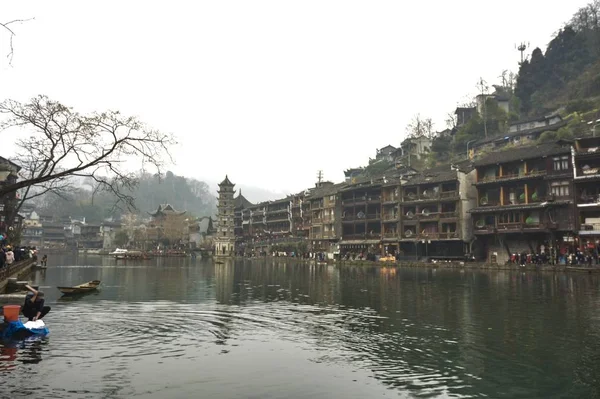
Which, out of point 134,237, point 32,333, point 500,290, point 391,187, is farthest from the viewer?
point 134,237

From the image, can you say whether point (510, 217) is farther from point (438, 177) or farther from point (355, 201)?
point (355, 201)

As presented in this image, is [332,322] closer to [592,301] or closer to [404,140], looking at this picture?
[592,301]

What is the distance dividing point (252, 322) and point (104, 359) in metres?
8.10

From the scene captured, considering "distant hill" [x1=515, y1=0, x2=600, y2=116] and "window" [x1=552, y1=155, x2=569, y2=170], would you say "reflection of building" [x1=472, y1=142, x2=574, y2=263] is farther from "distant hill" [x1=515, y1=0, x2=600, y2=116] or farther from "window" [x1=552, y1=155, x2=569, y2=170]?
"distant hill" [x1=515, y1=0, x2=600, y2=116]

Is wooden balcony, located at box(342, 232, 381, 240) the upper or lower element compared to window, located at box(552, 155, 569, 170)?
lower

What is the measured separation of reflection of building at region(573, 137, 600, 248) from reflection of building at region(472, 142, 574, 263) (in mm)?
1104

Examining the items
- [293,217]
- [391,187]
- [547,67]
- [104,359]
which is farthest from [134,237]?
[104,359]

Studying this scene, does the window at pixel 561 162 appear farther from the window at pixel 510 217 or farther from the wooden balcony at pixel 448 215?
the wooden balcony at pixel 448 215

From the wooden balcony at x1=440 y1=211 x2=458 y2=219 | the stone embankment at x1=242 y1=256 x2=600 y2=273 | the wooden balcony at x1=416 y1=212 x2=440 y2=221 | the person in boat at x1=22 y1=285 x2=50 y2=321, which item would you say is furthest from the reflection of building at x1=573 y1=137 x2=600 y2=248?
the person in boat at x1=22 y1=285 x2=50 y2=321

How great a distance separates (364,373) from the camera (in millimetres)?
12438

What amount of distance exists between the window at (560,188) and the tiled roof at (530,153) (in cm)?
352

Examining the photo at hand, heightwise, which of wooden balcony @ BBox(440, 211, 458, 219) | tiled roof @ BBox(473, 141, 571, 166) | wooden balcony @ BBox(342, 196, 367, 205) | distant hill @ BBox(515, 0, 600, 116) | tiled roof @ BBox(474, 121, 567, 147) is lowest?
wooden balcony @ BBox(440, 211, 458, 219)

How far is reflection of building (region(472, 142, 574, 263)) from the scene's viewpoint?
56156 millimetres

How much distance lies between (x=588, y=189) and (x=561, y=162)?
178 inches
